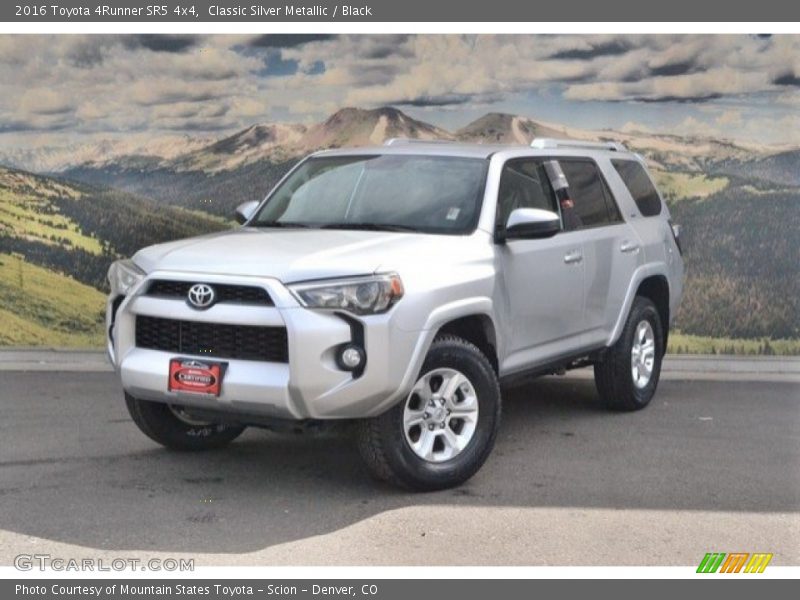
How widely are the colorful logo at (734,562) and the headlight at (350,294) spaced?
6.39 feet

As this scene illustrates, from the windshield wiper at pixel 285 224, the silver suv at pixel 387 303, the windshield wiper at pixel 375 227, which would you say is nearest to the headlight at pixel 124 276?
the silver suv at pixel 387 303

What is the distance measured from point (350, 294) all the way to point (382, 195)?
1.44m

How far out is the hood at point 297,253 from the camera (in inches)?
229

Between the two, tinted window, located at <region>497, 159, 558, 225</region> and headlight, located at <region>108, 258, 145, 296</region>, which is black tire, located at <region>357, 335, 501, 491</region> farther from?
A: headlight, located at <region>108, 258, 145, 296</region>

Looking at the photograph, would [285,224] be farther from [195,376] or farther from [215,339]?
[195,376]

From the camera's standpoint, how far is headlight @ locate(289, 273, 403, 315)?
5.71 metres

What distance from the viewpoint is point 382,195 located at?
704cm

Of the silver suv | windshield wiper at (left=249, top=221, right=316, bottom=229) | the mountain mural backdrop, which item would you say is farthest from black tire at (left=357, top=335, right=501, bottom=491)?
the mountain mural backdrop

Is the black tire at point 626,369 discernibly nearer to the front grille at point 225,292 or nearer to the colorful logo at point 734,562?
the colorful logo at point 734,562

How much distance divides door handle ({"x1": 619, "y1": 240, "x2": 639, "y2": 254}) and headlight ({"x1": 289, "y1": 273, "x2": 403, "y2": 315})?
9.15 feet

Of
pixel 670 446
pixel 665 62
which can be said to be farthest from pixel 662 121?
pixel 670 446

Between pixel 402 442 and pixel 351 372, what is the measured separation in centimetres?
56

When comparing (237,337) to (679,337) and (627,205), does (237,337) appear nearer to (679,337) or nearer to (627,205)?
(627,205)

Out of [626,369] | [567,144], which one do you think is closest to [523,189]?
[567,144]
